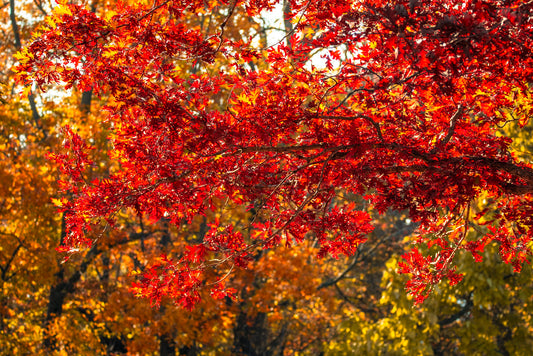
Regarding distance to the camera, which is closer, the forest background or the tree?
the tree

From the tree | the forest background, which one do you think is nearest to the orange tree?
the forest background

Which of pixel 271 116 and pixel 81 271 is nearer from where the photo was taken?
pixel 271 116

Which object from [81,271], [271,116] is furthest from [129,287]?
[271,116]

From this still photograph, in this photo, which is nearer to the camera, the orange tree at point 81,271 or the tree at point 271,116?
the tree at point 271,116

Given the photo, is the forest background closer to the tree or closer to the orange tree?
the orange tree

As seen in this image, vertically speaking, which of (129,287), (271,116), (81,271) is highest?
(81,271)

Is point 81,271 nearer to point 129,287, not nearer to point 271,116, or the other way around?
point 129,287

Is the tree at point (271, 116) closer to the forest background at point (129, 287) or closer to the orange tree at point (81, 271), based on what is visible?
the orange tree at point (81, 271)

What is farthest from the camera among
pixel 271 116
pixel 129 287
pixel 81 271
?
pixel 81 271

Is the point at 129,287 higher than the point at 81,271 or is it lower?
lower

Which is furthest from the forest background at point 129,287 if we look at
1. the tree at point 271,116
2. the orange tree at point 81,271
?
the tree at point 271,116

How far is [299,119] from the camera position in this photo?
3.67 meters

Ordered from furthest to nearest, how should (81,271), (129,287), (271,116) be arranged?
(81,271) < (129,287) < (271,116)

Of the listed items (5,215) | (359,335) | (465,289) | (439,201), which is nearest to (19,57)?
(439,201)
